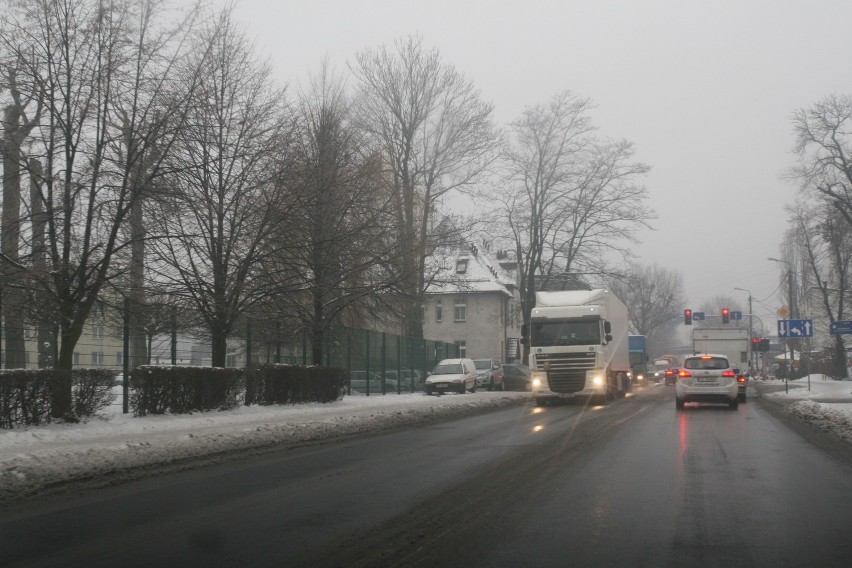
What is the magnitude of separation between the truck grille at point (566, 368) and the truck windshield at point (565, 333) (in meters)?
0.46

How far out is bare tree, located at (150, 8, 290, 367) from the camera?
2091 centimetres

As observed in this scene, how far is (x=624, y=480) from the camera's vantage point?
34.7 feet

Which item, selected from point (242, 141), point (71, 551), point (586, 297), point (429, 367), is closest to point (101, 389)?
point (242, 141)

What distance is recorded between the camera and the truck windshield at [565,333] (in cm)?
2931

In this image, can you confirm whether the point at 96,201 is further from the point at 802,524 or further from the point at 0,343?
the point at 802,524

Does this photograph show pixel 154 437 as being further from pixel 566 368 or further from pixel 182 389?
pixel 566 368

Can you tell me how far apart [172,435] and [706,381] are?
1710 centimetres

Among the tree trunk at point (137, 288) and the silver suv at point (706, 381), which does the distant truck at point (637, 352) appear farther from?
the tree trunk at point (137, 288)

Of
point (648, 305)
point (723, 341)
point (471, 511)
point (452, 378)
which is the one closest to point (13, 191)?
point (471, 511)

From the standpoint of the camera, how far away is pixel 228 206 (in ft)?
69.7

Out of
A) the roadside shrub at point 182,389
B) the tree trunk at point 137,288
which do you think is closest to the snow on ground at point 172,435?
the roadside shrub at point 182,389

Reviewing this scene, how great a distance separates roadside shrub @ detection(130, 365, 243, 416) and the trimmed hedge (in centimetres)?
116

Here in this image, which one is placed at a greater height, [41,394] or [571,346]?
[571,346]

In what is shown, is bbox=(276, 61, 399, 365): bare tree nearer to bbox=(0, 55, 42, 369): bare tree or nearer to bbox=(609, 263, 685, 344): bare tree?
bbox=(0, 55, 42, 369): bare tree
